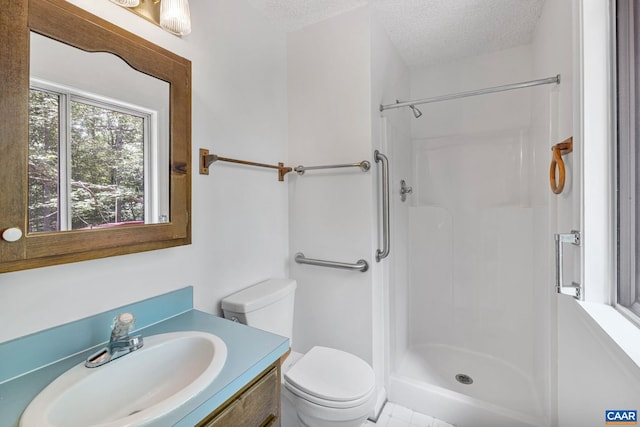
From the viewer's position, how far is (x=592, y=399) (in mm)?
1010

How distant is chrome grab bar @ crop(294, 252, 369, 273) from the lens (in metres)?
1.64

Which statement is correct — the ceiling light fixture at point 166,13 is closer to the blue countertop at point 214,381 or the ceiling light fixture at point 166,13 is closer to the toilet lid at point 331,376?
the blue countertop at point 214,381

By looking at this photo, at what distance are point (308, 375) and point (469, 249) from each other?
163 cm

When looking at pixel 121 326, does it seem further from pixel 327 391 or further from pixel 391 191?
pixel 391 191

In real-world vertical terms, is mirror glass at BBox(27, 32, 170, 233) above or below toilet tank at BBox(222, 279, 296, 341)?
above

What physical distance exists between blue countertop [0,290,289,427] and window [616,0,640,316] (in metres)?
1.19

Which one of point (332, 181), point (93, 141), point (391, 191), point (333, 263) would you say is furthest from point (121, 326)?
point (391, 191)

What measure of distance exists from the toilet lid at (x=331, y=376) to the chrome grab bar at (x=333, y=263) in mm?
460

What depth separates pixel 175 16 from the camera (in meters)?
1.11

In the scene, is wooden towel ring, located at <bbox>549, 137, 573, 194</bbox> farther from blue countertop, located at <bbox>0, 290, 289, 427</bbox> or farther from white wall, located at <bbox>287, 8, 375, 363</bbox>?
blue countertop, located at <bbox>0, 290, 289, 427</bbox>

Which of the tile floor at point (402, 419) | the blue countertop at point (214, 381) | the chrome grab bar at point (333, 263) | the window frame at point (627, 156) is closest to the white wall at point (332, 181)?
the chrome grab bar at point (333, 263)

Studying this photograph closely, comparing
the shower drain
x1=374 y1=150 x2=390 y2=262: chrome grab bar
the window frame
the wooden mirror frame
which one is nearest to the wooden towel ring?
the window frame

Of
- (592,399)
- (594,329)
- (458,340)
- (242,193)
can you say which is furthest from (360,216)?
(458,340)

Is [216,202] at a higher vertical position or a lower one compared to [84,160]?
lower
